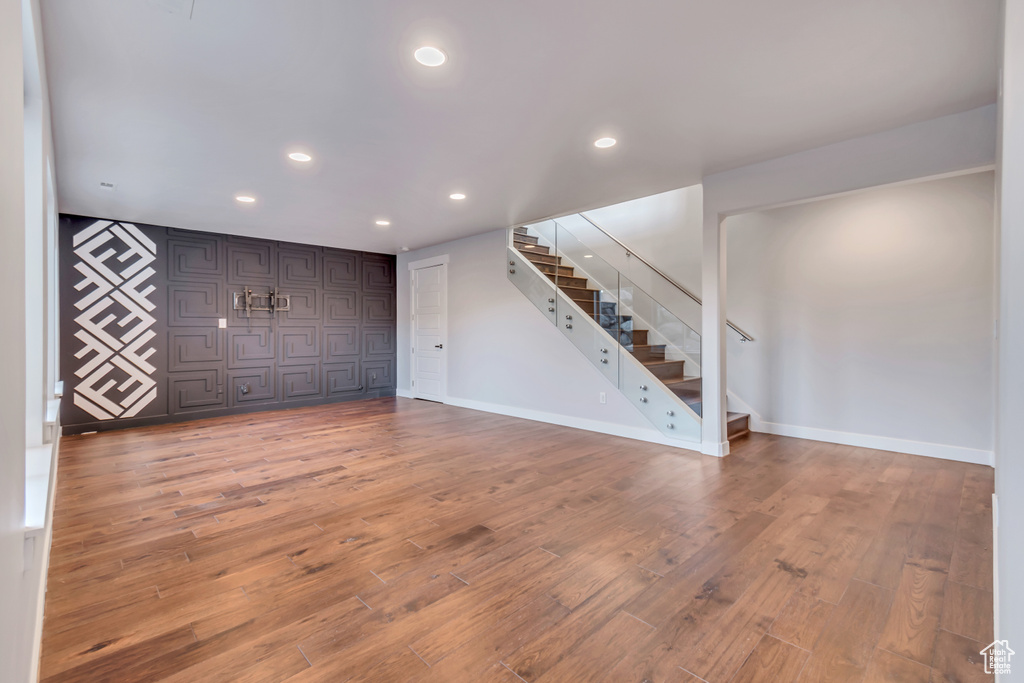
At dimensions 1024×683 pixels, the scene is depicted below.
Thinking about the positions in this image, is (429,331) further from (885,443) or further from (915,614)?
(915,614)

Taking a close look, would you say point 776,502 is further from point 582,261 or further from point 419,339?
point 419,339

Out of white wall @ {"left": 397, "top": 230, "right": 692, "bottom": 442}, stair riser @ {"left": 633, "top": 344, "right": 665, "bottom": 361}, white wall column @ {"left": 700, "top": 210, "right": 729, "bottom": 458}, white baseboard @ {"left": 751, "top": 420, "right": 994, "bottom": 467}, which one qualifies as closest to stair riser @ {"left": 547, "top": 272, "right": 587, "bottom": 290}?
white wall @ {"left": 397, "top": 230, "right": 692, "bottom": 442}

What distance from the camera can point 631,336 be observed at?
498 cm

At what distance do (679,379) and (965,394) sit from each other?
7.48ft

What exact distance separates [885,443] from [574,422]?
9.70 feet

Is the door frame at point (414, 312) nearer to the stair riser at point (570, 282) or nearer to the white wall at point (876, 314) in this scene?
the stair riser at point (570, 282)

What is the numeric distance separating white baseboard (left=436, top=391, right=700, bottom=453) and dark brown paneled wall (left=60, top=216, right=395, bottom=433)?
6.87 feet

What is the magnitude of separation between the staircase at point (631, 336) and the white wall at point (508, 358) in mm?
454

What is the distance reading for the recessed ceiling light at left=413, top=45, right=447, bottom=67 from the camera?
2223 mm

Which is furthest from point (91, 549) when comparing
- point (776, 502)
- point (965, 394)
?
point (965, 394)

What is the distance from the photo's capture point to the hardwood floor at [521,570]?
157 cm

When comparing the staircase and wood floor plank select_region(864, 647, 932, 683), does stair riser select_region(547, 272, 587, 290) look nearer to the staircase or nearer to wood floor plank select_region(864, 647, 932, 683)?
the staircase

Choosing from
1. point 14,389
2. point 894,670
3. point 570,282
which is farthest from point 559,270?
point 14,389

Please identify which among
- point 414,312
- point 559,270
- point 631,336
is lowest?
point 631,336
